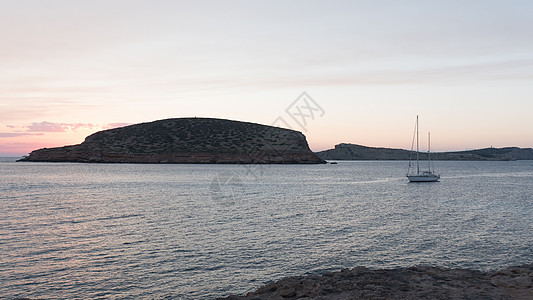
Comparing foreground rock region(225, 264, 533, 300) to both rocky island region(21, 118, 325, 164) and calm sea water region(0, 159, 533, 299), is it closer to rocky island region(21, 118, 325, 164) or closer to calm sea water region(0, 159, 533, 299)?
calm sea water region(0, 159, 533, 299)

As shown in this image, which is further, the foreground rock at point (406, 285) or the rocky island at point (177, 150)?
the rocky island at point (177, 150)

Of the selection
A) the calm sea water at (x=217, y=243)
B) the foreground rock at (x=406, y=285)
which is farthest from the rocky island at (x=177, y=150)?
the foreground rock at (x=406, y=285)

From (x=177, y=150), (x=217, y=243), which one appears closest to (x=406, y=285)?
(x=217, y=243)

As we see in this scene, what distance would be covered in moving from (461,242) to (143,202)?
109 ft

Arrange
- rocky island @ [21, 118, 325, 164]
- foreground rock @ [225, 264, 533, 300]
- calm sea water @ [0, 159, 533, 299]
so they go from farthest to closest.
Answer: rocky island @ [21, 118, 325, 164], calm sea water @ [0, 159, 533, 299], foreground rock @ [225, 264, 533, 300]

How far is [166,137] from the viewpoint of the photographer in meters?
197

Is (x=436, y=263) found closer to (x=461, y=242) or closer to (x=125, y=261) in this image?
(x=461, y=242)

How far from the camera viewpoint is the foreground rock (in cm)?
1427

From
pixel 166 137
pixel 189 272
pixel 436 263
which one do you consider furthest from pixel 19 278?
pixel 166 137

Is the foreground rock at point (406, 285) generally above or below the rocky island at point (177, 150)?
below

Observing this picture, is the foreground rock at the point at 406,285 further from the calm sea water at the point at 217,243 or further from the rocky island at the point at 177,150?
the rocky island at the point at 177,150

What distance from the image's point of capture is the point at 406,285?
50.5 ft

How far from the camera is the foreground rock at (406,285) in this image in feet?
46.8

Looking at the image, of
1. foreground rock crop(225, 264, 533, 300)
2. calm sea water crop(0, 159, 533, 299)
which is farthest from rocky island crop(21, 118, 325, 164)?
foreground rock crop(225, 264, 533, 300)
